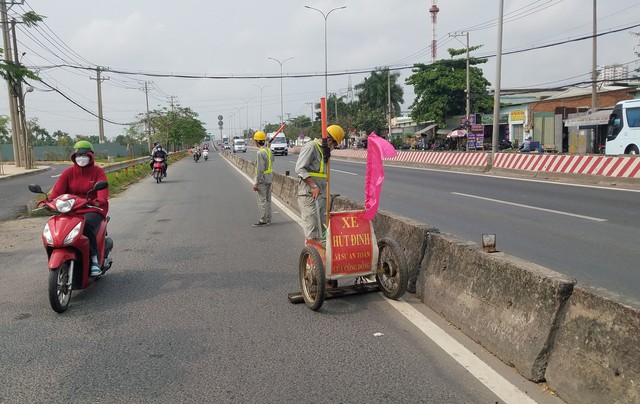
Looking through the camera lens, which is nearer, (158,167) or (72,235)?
(72,235)

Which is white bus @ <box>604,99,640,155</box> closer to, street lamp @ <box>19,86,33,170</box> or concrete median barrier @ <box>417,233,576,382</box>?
concrete median barrier @ <box>417,233,576,382</box>

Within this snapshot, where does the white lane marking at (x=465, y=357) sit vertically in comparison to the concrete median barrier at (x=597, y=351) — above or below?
below

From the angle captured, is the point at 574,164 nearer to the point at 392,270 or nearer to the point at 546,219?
the point at 546,219

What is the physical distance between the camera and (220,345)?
13.1ft

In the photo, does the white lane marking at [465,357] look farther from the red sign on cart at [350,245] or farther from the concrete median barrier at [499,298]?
the red sign on cart at [350,245]

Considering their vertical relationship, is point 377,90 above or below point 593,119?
above

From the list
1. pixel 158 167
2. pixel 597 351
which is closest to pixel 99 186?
pixel 597 351

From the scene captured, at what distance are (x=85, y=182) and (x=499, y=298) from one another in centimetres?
461

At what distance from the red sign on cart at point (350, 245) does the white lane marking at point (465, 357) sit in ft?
1.58

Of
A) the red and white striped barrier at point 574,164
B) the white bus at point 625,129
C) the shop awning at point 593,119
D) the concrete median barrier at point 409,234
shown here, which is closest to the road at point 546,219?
the red and white striped barrier at point 574,164

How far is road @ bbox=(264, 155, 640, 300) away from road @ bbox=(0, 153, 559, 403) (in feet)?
8.37

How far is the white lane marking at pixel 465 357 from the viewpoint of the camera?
3.08 meters

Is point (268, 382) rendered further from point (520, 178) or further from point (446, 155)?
point (446, 155)

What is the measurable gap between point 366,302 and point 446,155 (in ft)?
69.7
